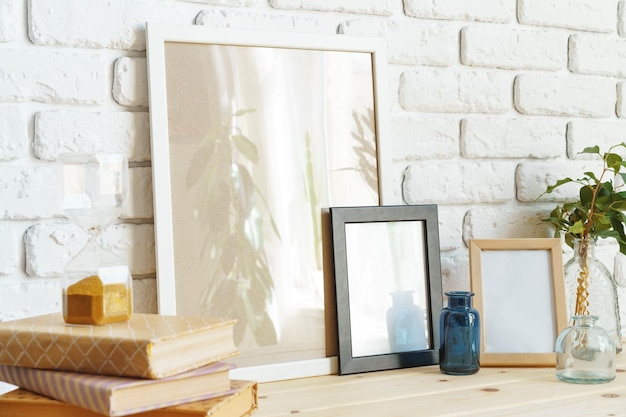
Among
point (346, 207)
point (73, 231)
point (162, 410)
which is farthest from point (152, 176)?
point (162, 410)

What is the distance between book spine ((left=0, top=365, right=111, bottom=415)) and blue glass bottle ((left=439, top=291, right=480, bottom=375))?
1.93 ft

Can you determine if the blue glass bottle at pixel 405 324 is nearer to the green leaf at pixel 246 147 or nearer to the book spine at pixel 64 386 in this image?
the green leaf at pixel 246 147

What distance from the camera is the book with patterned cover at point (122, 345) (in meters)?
0.80

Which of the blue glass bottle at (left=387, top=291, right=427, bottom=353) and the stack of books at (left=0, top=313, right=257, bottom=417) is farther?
the blue glass bottle at (left=387, top=291, right=427, bottom=353)

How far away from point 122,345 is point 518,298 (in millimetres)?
726

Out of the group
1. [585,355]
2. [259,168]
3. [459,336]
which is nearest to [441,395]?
[459,336]

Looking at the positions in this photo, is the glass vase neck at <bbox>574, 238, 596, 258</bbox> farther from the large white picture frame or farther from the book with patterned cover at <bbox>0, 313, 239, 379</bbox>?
the book with patterned cover at <bbox>0, 313, 239, 379</bbox>

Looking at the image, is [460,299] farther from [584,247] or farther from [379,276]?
[584,247]

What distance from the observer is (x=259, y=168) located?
47.1 inches

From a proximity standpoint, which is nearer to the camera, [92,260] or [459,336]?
[92,260]

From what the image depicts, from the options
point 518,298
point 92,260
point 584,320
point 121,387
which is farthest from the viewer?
point 518,298

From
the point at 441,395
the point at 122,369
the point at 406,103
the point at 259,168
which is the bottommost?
the point at 441,395

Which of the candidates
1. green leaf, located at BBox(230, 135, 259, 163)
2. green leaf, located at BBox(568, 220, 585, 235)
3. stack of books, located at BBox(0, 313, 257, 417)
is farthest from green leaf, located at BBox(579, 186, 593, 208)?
stack of books, located at BBox(0, 313, 257, 417)

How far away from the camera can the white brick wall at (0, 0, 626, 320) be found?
3.62 ft
